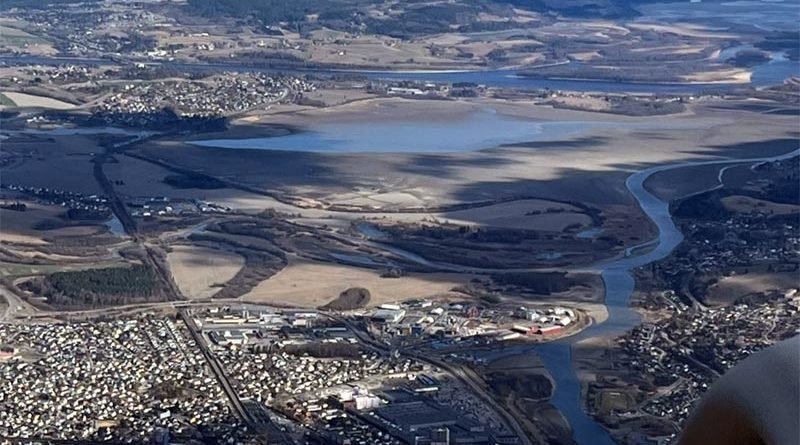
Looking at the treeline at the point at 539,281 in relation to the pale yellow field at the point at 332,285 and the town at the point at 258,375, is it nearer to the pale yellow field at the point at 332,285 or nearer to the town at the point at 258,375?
the pale yellow field at the point at 332,285

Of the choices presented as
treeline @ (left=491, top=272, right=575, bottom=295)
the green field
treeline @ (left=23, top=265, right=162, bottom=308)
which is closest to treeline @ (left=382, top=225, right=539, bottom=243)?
treeline @ (left=491, top=272, right=575, bottom=295)

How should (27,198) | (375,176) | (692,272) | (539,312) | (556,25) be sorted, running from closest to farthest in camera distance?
(539,312)
(692,272)
(27,198)
(375,176)
(556,25)

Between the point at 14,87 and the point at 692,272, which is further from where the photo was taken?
the point at 14,87

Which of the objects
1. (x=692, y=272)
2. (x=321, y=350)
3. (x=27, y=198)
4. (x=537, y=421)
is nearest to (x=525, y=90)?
(x=27, y=198)

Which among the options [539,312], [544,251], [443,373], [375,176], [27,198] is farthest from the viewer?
[375,176]

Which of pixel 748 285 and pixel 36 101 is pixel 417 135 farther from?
pixel 748 285

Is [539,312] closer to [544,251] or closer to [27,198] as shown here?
[544,251]
